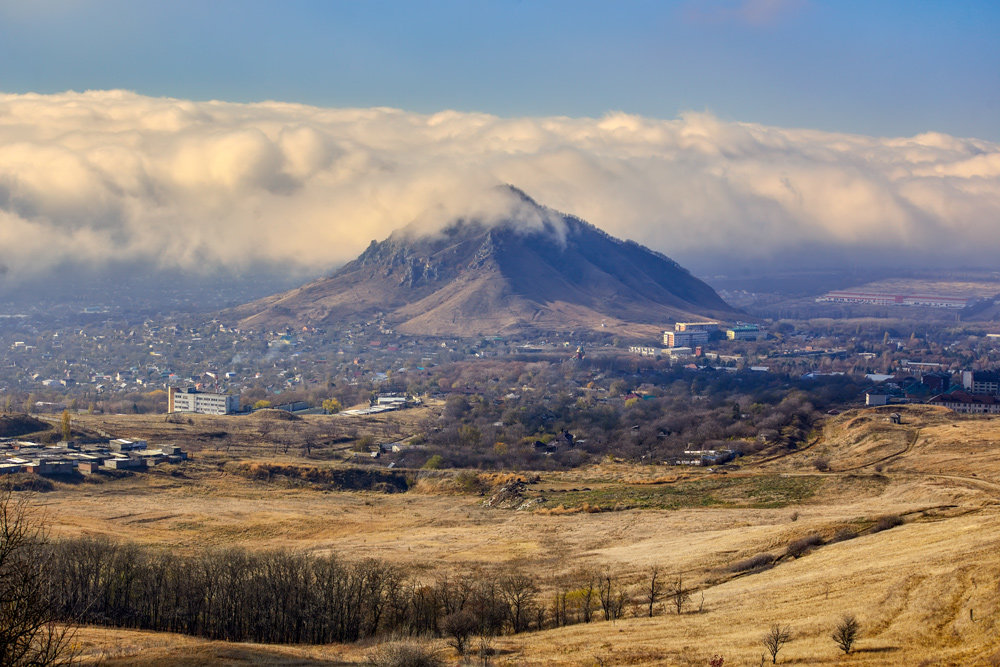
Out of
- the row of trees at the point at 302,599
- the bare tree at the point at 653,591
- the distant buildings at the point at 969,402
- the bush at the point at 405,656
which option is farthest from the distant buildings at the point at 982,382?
the bush at the point at 405,656

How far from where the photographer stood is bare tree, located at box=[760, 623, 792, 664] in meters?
27.6

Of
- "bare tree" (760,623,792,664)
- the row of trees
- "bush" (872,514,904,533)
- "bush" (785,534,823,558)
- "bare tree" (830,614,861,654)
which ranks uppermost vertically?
"bare tree" (830,614,861,654)

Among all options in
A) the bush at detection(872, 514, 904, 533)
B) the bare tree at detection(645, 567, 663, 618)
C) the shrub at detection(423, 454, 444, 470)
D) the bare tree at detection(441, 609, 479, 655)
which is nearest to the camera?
the bare tree at detection(441, 609, 479, 655)

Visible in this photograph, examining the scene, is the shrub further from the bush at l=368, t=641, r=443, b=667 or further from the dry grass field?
the bush at l=368, t=641, r=443, b=667

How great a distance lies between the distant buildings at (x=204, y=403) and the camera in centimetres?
13138

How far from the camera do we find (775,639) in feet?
93.1

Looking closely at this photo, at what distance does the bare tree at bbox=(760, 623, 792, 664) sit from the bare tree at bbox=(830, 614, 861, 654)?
4.61 ft

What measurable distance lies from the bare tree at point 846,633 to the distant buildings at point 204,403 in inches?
4360

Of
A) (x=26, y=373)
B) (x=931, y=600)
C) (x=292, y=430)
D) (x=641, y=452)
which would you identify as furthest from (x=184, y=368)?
(x=931, y=600)

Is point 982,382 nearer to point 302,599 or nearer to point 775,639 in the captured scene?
point 302,599

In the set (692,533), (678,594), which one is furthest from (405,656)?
(692,533)

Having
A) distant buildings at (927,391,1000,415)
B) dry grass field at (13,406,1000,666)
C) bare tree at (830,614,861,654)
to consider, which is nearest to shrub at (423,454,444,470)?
dry grass field at (13,406,1000,666)

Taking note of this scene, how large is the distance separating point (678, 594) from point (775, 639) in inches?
465

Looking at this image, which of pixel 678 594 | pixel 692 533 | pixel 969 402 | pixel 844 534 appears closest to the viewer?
pixel 678 594
